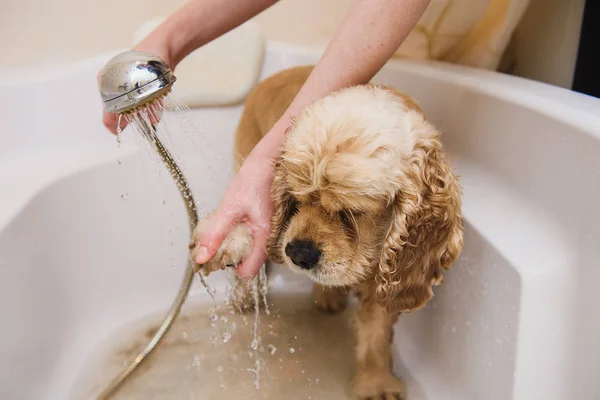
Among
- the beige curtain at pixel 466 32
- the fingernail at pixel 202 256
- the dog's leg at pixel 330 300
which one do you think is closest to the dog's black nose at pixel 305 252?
the fingernail at pixel 202 256

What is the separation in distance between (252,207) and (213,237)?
80 millimetres

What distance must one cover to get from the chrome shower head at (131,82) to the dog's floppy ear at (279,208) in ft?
0.63

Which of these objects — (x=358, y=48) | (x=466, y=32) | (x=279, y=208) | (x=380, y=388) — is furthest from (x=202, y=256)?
(x=466, y=32)

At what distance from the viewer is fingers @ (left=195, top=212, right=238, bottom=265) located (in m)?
0.65

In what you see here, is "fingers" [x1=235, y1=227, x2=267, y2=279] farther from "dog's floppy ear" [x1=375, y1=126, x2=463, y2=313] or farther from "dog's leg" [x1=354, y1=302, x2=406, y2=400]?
"dog's leg" [x1=354, y1=302, x2=406, y2=400]

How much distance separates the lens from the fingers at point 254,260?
700mm

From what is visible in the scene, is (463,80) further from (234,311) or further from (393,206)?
(234,311)

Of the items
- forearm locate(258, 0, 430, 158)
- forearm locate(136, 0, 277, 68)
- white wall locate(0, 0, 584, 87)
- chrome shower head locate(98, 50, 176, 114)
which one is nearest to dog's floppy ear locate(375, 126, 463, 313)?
forearm locate(258, 0, 430, 158)

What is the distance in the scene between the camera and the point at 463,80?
892mm

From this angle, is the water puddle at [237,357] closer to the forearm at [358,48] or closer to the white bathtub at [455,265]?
the white bathtub at [455,265]

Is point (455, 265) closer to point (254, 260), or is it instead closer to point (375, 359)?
point (375, 359)

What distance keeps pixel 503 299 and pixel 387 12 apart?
0.43 metres

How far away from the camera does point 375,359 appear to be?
0.93 meters

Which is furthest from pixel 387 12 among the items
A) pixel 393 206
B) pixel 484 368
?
pixel 484 368
